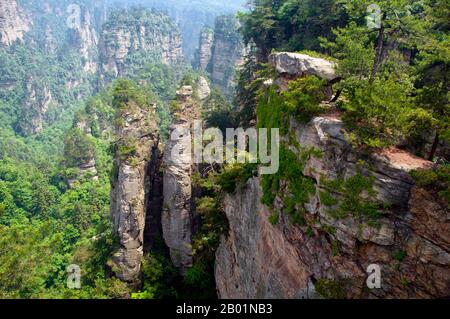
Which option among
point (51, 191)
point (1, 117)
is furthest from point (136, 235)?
point (1, 117)

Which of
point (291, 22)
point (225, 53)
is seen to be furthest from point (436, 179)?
point (225, 53)

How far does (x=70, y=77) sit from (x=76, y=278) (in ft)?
377

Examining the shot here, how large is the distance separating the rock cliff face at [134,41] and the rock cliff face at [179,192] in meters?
99.8

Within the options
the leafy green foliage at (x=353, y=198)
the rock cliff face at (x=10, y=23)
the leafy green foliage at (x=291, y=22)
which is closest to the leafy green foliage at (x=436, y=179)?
the leafy green foliage at (x=353, y=198)

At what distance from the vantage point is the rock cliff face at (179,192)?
21969 millimetres

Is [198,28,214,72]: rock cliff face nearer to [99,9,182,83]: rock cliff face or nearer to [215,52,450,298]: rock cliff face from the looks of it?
[99,9,182,83]: rock cliff face

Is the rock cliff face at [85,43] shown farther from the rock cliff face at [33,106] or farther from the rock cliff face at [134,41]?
the rock cliff face at [33,106]

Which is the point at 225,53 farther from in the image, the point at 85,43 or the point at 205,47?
the point at 85,43

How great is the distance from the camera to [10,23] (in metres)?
121

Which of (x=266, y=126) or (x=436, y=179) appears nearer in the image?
(x=436, y=179)

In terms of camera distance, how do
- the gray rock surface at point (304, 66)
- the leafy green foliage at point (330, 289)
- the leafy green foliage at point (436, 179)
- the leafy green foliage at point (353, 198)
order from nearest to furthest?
the leafy green foliage at point (436, 179), the leafy green foliage at point (353, 198), the leafy green foliage at point (330, 289), the gray rock surface at point (304, 66)

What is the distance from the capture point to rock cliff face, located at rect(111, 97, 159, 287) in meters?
21.5

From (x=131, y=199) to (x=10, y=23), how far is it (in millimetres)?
124332
